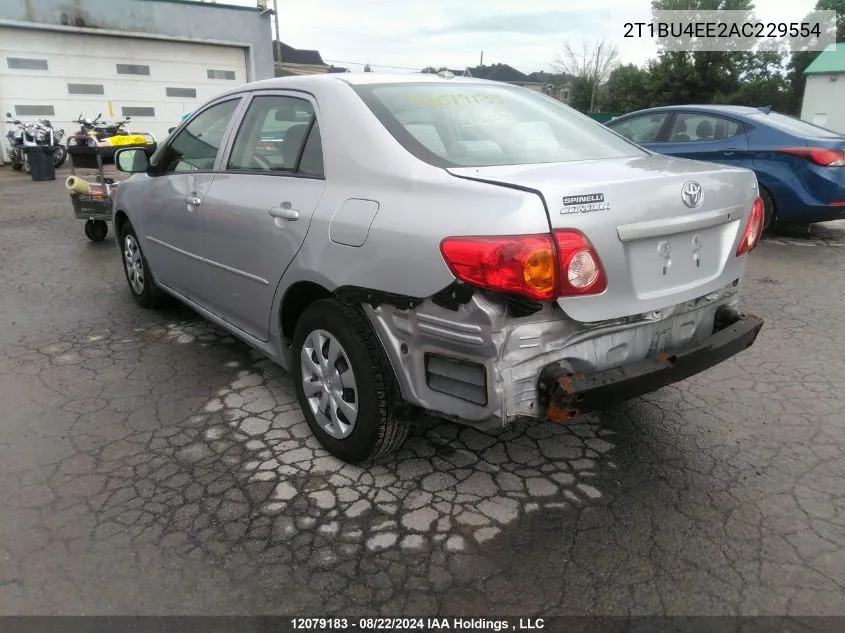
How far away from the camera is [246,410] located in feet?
11.7

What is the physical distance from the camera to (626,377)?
93.4 inches

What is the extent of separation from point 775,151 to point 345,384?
637 cm

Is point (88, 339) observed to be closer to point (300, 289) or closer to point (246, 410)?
point (246, 410)

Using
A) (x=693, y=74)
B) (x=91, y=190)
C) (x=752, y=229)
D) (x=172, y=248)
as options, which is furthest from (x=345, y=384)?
(x=693, y=74)

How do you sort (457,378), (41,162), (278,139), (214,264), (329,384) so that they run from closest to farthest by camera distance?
(457,378) → (329,384) → (278,139) → (214,264) → (41,162)

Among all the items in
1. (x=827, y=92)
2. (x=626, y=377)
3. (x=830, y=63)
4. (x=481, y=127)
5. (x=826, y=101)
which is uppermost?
(x=830, y=63)

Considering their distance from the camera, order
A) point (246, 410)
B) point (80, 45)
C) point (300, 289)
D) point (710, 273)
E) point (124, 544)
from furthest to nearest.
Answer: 1. point (80, 45)
2. point (246, 410)
3. point (300, 289)
4. point (710, 273)
5. point (124, 544)

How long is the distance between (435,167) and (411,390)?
0.87 meters

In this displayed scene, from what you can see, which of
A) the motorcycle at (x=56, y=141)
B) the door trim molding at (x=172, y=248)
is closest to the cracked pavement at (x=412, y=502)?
the door trim molding at (x=172, y=248)

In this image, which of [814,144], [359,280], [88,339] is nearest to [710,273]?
[359,280]

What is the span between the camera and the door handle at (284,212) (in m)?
2.93

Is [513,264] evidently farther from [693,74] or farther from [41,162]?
[693,74]

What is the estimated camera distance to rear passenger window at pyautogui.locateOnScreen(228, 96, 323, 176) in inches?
120

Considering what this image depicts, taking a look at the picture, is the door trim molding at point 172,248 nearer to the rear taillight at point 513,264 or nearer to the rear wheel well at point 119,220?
the rear wheel well at point 119,220
